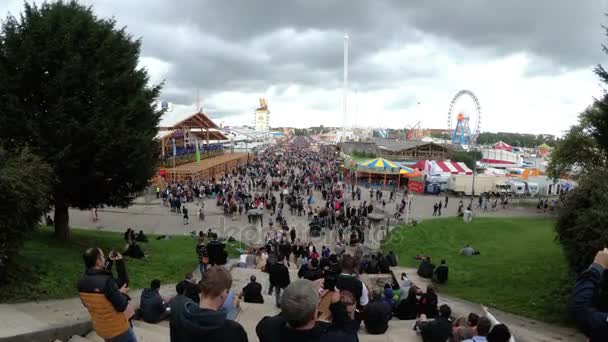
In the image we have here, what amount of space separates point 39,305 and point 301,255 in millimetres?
8594

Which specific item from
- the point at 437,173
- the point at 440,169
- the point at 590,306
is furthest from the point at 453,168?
the point at 590,306

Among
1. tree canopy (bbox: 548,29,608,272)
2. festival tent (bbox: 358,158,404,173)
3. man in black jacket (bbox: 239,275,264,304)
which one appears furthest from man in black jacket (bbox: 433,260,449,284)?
festival tent (bbox: 358,158,404,173)

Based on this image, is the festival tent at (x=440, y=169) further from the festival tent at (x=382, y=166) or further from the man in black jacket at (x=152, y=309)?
the man in black jacket at (x=152, y=309)

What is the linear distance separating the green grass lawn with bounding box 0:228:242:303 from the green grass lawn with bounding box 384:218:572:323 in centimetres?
822

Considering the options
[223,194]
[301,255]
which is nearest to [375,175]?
[223,194]

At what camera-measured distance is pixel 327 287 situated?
4.24 metres

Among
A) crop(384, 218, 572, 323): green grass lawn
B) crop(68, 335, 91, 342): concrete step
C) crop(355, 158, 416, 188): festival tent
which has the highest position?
crop(355, 158, 416, 188): festival tent

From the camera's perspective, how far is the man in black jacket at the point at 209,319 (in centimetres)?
224

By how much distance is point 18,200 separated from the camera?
6738 millimetres

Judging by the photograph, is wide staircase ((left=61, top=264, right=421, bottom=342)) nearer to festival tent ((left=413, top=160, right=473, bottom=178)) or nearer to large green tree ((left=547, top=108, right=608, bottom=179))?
large green tree ((left=547, top=108, right=608, bottom=179))

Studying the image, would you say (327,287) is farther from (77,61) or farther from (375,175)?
(375,175)

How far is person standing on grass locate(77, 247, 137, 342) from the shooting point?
3.37 m

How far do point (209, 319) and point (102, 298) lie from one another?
1682 millimetres

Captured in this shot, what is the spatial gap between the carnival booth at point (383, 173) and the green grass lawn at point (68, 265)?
79.7ft
